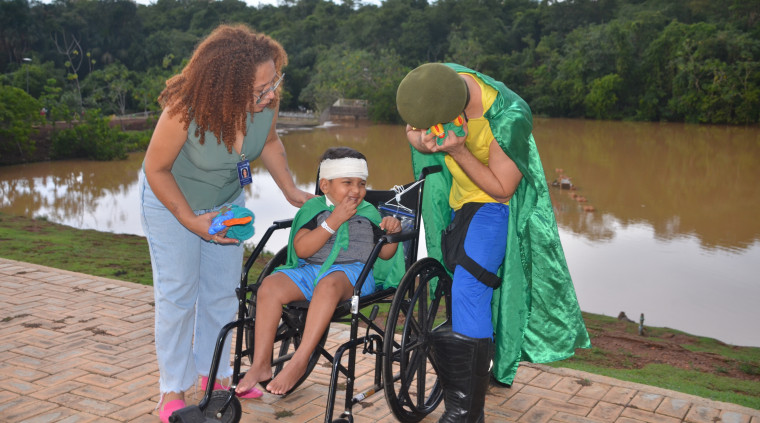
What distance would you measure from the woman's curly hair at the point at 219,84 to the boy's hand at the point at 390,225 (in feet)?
2.01

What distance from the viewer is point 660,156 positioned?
20.4m

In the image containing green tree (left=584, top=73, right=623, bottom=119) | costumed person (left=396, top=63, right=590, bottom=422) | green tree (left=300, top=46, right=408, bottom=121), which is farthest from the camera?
green tree (left=300, top=46, right=408, bottom=121)

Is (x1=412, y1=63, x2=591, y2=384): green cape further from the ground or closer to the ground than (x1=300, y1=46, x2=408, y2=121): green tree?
closer to the ground

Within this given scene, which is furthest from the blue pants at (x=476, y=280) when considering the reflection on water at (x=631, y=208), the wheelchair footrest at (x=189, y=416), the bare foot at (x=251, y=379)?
the reflection on water at (x=631, y=208)

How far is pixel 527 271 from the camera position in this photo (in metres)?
2.51

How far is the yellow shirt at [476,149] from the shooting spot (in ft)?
7.58

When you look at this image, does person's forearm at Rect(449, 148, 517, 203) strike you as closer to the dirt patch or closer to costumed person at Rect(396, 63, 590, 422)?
costumed person at Rect(396, 63, 590, 422)

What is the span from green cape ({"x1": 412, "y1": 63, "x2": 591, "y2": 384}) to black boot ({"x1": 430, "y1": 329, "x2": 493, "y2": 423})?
18 cm

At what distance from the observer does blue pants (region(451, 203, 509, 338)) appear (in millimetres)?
2365

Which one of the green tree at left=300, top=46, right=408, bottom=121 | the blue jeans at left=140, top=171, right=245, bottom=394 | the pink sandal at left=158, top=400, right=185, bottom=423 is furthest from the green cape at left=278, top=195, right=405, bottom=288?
the green tree at left=300, top=46, right=408, bottom=121

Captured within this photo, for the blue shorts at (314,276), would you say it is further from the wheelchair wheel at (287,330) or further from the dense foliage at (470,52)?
the dense foliage at (470,52)

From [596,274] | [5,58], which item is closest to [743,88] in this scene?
[596,274]

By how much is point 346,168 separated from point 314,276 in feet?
1.33

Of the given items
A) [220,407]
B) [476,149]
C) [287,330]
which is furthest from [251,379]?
[476,149]
